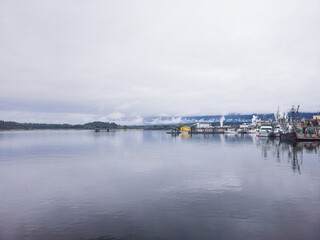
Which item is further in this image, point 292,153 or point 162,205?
point 292,153

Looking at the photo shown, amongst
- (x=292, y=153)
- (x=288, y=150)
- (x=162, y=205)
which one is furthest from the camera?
(x=288, y=150)

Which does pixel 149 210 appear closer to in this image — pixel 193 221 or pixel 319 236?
pixel 193 221

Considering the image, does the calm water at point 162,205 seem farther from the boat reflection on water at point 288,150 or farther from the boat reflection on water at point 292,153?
the boat reflection on water at point 288,150

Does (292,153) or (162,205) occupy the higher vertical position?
(162,205)

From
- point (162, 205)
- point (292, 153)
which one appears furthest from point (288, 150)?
point (162, 205)

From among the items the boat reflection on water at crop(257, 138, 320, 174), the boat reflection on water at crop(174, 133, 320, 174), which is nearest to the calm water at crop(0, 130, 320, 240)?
the boat reflection on water at crop(257, 138, 320, 174)

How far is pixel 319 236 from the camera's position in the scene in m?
17.5

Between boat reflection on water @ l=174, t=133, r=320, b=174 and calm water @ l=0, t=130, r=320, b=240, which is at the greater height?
calm water @ l=0, t=130, r=320, b=240

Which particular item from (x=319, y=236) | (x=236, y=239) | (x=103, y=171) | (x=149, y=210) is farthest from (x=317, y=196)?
(x=103, y=171)

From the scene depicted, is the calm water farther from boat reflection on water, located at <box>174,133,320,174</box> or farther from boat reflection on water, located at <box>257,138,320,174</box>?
boat reflection on water, located at <box>174,133,320,174</box>

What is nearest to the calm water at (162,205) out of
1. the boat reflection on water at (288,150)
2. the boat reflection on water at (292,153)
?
the boat reflection on water at (292,153)

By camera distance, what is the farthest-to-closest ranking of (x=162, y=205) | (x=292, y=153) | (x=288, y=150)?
1. (x=288, y=150)
2. (x=292, y=153)
3. (x=162, y=205)

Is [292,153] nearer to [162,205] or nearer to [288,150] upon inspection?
[288,150]

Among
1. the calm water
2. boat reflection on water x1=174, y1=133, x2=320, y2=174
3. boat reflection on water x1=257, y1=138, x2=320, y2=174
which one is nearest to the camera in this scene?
the calm water
